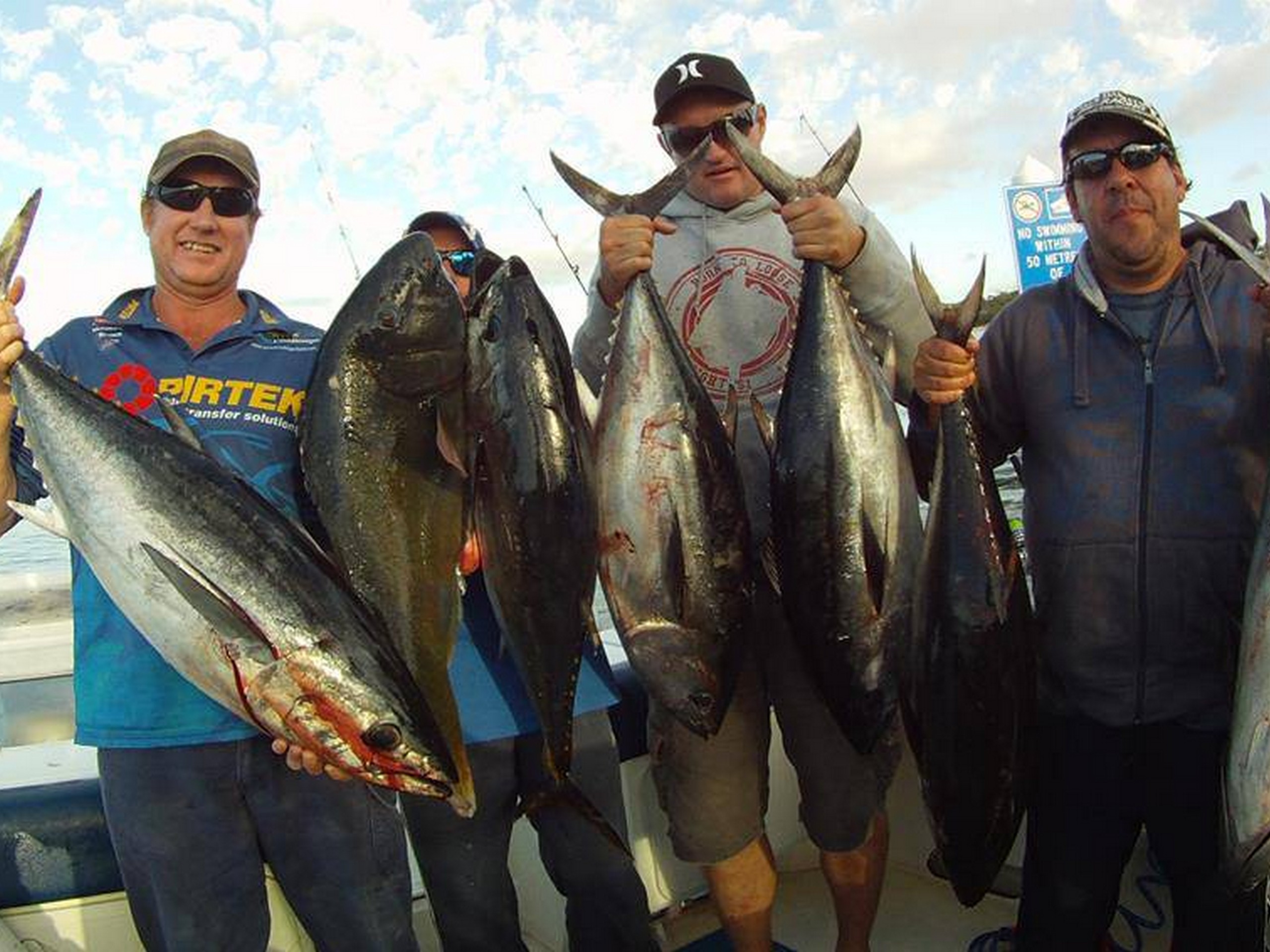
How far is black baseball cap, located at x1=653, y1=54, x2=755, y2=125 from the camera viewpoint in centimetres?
251

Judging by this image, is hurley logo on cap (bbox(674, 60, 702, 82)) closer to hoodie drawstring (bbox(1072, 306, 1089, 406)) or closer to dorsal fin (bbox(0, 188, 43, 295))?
hoodie drawstring (bbox(1072, 306, 1089, 406))

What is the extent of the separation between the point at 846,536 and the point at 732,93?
119 cm

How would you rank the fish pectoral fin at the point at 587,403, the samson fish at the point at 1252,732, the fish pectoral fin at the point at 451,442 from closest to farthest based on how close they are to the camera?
1. the samson fish at the point at 1252,732
2. the fish pectoral fin at the point at 451,442
3. the fish pectoral fin at the point at 587,403

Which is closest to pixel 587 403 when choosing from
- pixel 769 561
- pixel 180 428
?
pixel 769 561

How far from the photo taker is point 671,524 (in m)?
2.19

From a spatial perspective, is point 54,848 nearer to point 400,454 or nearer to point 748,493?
point 400,454

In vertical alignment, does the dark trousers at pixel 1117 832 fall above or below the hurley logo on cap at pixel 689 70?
below

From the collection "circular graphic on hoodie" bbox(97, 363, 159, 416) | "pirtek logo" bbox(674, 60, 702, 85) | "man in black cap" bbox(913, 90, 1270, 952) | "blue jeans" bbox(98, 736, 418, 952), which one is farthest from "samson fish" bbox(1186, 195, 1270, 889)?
"circular graphic on hoodie" bbox(97, 363, 159, 416)

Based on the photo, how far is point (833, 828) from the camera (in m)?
2.55

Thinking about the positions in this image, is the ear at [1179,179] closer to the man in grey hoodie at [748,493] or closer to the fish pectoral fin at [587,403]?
the man in grey hoodie at [748,493]

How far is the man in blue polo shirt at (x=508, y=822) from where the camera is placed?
230 cm

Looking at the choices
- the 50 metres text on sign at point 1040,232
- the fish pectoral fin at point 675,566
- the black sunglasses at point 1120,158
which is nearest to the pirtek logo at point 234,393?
the fish pectoral fin at point 675,566

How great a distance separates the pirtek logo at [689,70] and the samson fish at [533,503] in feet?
2.71

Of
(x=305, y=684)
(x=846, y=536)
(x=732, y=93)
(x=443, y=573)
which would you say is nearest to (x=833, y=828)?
(x=846, y=536)
